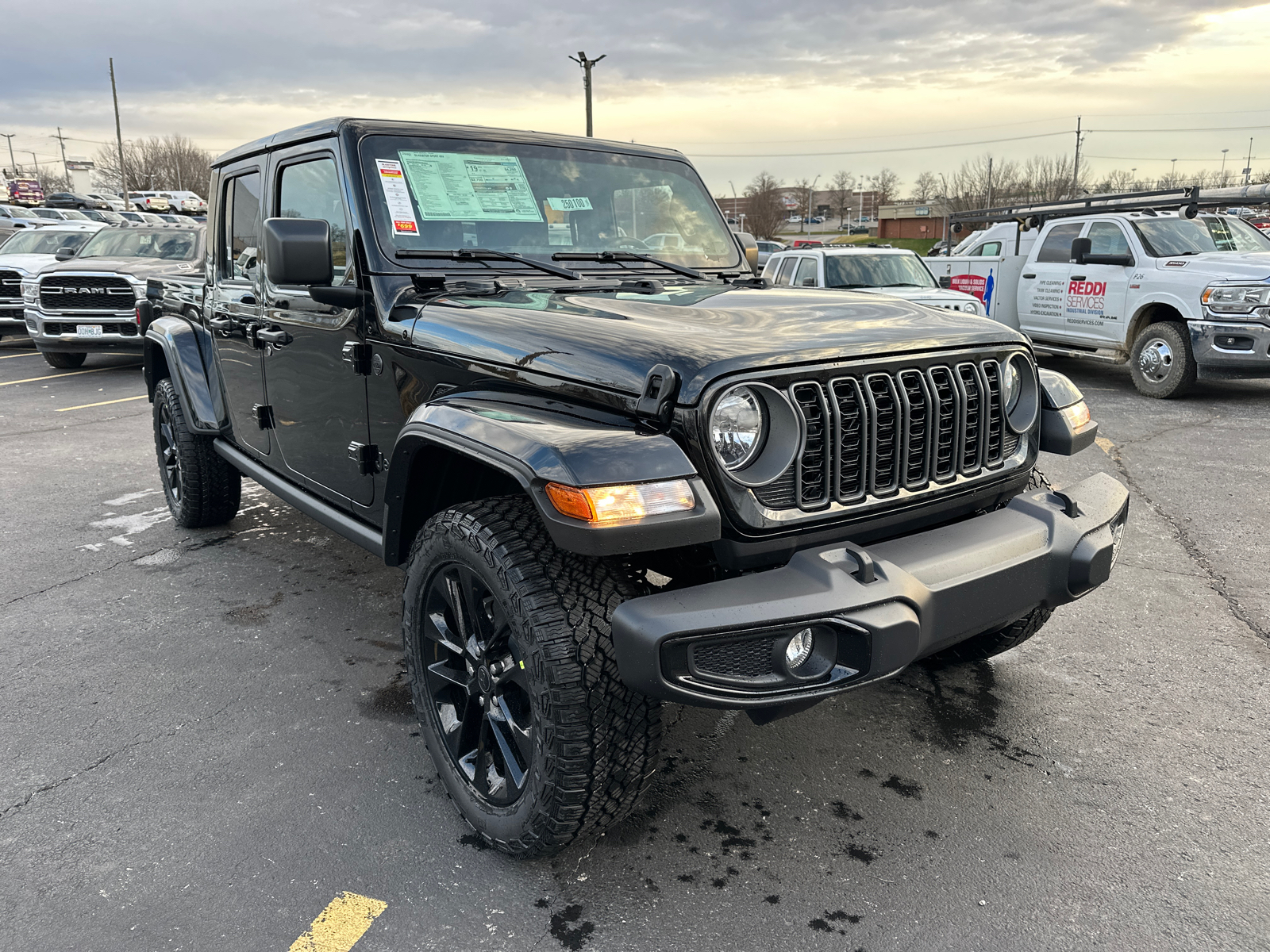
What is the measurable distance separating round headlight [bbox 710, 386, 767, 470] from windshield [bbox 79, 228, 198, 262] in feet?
40.9

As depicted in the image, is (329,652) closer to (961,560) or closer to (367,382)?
(367,382)

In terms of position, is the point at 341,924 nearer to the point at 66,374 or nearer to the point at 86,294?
the point at 86,294

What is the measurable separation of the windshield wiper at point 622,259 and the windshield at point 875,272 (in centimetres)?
739

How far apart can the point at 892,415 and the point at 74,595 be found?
154 inches

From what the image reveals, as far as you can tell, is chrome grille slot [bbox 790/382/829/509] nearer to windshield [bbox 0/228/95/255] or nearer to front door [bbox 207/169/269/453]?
front door [bbox 207/169/269/453]

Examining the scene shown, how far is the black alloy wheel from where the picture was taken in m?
2.37

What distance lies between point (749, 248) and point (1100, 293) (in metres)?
7.65

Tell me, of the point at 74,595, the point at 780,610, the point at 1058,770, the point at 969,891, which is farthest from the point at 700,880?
the point at 74,595

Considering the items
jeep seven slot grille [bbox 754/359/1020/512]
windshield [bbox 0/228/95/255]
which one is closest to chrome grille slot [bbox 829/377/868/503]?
jeep seven slot grille [bbox 754/359/1020/512]

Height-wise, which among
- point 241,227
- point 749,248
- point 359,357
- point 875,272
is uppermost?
point 241,227

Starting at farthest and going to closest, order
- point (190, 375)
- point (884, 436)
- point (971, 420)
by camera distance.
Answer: point (190, 375), point (971, 420), point (884, 436)

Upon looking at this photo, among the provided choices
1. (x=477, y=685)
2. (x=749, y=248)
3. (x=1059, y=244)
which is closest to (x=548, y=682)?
(x=477, y=685)

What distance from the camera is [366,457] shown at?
10.4ft

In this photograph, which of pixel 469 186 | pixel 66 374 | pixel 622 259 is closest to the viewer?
pixel 469 186
